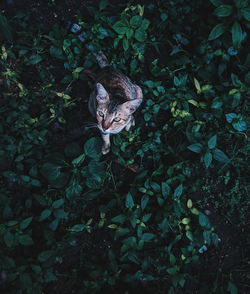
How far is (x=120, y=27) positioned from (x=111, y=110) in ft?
3.21

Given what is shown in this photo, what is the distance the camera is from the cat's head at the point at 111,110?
241 centimetres

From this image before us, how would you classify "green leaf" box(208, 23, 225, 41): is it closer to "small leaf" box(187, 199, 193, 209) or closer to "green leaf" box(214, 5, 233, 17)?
"green leaf" box(214, 5, 233, 17)

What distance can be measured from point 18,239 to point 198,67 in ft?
7.62

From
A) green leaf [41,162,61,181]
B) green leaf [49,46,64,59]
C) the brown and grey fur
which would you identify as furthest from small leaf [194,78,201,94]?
green leaf [41,162,61,181]

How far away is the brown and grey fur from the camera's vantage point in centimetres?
244

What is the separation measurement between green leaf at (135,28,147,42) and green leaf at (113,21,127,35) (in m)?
0.12

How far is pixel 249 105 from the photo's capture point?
299cm

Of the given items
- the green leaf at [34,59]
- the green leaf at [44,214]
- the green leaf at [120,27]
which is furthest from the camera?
the green leaf at [34,59]

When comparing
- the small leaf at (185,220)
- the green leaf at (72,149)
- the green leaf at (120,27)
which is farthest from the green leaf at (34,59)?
the small leaf at (185,220)

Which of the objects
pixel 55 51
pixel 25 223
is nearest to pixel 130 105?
pixel 55 51

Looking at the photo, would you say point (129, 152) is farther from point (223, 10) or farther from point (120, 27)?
point (223, 10)

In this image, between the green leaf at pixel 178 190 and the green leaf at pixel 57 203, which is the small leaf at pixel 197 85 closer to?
the green leaf at pixel 178 190

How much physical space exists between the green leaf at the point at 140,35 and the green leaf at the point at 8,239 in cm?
213

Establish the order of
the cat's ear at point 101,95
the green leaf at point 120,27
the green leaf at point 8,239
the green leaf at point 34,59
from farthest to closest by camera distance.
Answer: the green leaf at point 34,59 → the green leaf at point 120,27 → the green leaf at point 8,239 → the cat's ear at point 101,95
